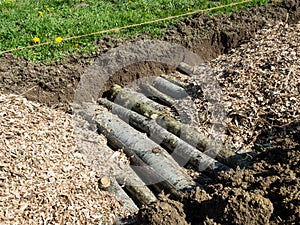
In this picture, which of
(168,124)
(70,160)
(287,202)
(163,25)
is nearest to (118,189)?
(70,160)

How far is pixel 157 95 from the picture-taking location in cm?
802

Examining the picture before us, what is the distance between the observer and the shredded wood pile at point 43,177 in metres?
5.32

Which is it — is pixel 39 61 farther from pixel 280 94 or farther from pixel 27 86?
pixel 280 94

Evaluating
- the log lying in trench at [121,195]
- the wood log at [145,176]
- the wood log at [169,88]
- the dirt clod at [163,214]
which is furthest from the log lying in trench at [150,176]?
the wood log at [169,88]

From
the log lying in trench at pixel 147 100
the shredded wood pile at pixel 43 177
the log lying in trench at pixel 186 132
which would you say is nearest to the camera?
the shredded wood pile at pixel 43 177

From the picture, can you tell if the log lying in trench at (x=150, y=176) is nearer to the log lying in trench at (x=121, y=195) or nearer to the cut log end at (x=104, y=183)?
the log lying in trench at (x=121, y=195)

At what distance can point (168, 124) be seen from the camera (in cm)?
693

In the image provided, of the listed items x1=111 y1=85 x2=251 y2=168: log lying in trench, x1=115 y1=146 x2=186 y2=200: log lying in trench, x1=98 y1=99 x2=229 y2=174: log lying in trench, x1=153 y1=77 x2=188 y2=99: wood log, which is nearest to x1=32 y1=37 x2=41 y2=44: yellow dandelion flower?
x1=111 y1=85 x2=251 y2=168: log lying in trench

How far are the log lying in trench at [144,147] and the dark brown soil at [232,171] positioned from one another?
0.50 metres

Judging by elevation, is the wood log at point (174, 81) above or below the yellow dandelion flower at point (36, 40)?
below

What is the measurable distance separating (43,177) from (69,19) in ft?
14.6

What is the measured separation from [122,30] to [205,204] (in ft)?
17.0

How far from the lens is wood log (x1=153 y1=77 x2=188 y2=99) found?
7832 millimetres

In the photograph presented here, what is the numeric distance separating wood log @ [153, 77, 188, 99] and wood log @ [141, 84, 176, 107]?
3.8 inches
